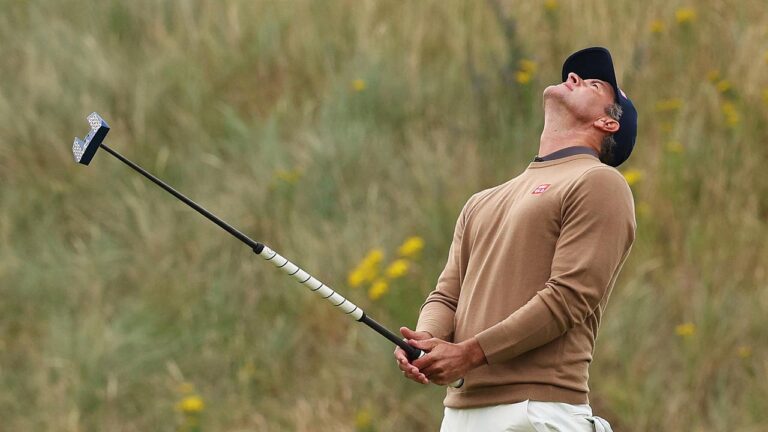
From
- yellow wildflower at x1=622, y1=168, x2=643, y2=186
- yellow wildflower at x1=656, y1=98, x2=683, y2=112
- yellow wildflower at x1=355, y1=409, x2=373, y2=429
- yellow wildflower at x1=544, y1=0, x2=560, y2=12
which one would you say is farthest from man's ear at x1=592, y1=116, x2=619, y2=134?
yellow wildflower at x1=544, y1=0, x2=560, y2=12

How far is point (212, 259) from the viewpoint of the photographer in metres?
7.12

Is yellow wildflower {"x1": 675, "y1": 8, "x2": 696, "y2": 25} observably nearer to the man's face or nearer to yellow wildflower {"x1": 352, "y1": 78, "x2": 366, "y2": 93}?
yellow wildflower {"x1": 352, "y1": 78, "x2": 366, "y2": 93}

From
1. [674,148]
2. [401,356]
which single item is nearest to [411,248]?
[674,148]

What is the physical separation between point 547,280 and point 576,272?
0.13 meters

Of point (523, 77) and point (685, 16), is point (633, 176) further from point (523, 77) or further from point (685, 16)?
point (685, 16)

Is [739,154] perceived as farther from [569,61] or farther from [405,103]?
[569,61]

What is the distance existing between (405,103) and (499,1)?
942mm

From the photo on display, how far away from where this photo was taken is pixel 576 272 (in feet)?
11.0

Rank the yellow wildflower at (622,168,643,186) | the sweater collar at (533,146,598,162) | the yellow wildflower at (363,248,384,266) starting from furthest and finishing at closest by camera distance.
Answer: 1. the yellow wildflower at (622,168,643,186)
2. the yellow wildflower at (363,248,384,266)
3. the sweater collar at (533,146,598,162)

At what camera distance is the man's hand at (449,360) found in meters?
3.41

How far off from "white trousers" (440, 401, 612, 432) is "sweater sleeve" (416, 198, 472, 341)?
11.9 inches

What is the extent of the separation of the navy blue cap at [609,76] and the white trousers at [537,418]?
2.51 ft

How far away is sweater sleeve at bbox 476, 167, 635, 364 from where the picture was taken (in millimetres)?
3342

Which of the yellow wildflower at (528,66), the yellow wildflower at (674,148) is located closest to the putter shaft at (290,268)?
the yellow wildflower at (674,148)
